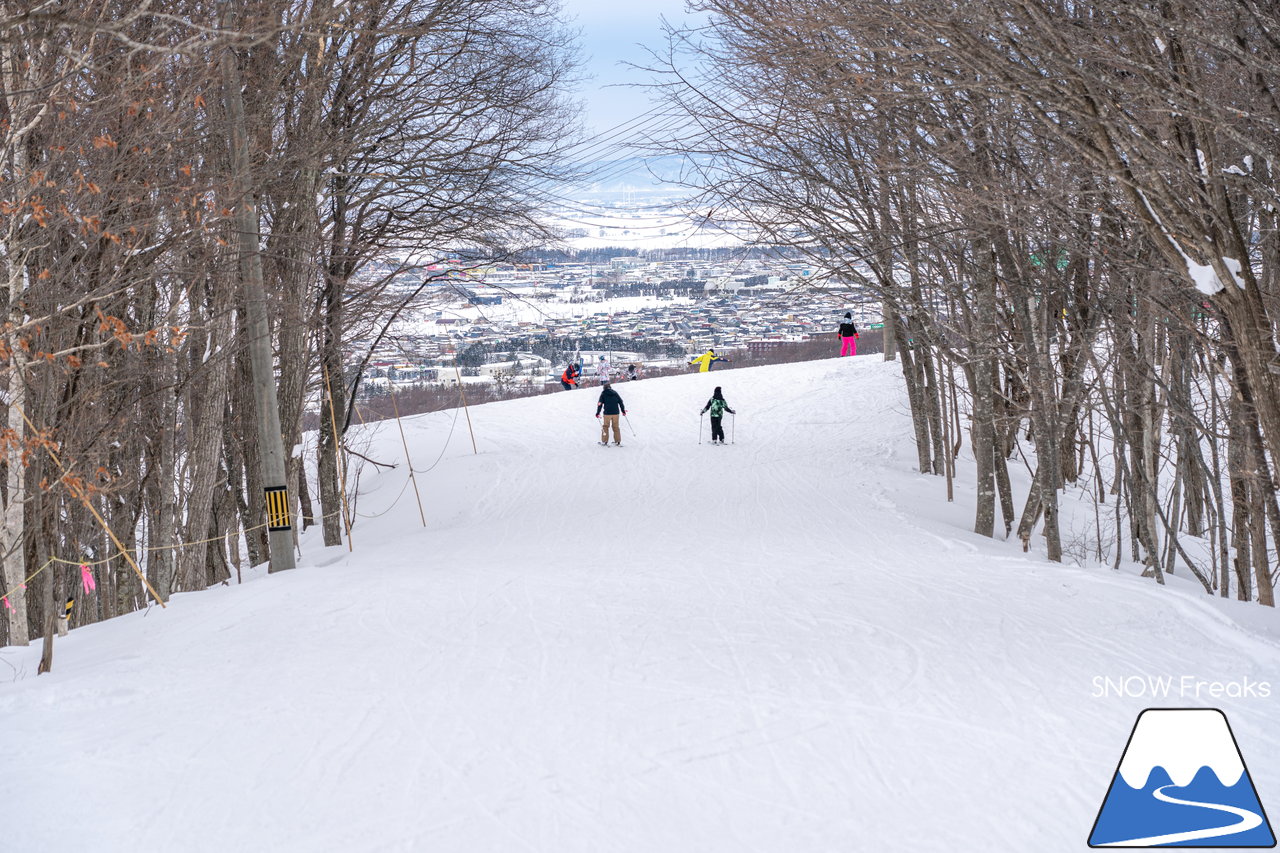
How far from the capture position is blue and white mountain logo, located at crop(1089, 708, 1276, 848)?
470 centimetres

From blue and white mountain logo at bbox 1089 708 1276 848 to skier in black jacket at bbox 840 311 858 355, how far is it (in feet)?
114

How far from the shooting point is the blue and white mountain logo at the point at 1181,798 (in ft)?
15.4

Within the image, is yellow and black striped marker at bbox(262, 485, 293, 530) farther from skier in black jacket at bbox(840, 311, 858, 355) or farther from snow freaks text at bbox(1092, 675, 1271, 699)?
skier in black jacket at bbox(840, 311, 858, 355)

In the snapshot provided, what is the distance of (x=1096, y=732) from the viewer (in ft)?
19.4

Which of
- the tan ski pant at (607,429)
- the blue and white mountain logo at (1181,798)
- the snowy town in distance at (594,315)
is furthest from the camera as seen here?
the tan ski pant at (607,429)

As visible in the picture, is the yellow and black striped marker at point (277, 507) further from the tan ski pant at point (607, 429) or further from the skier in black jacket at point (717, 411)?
the skier in black jacket at point (717, 411)

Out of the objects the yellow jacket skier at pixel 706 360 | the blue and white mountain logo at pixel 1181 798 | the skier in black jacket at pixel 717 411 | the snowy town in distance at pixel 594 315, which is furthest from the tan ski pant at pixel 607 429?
the blue and white mountain logo at pixel 1181 798

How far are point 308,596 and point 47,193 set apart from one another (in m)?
4.56

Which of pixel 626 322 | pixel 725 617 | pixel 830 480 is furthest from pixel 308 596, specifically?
pixel 626 322

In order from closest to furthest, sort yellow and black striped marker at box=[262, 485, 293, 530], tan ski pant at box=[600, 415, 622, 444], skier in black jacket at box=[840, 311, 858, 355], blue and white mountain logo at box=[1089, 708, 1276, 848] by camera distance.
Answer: blue and white mountain logo at box=[1089, 708, 1276, 848] < yellow and black striped marker at box=[262, 485, 293, 530] < tan ski pant at box=[600, 415, 622, 444] < skier in black jacket at box=[840, 311, 858, 355]

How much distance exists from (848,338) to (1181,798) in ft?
121

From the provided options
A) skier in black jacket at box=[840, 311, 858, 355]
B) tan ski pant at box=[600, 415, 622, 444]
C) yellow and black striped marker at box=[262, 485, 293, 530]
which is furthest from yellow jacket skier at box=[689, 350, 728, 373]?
yellow and black striped marker at box=[262, 485, 293, 530]

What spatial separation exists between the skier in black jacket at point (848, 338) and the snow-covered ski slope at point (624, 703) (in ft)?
88.9

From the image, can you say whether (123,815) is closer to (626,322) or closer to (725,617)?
(725,617)
